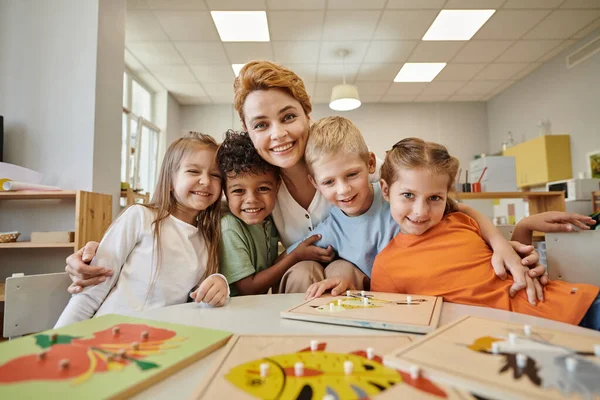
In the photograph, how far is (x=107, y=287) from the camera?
1049 millimetres

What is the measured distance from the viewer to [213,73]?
4867mm

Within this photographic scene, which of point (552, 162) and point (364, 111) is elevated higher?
point (364, 111)

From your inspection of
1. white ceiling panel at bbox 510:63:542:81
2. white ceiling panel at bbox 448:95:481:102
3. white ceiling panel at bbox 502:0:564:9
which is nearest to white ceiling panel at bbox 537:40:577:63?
white ceiling panel at bbox 510:63:542:81

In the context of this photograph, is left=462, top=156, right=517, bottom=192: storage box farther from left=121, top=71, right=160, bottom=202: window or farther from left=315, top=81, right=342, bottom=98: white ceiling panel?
left=121, top=71, right=160, bottom=202: window

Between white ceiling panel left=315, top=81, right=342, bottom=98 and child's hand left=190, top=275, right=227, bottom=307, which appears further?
white ceiling panel left=315, top=81, right=342, bottom=98

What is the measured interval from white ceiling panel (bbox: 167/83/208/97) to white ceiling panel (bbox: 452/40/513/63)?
3.58 meters

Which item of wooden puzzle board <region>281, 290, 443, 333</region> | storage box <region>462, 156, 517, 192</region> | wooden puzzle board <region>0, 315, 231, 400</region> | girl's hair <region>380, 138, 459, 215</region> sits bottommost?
wooden puzzle board <region>281, 290, 443, 333</region>

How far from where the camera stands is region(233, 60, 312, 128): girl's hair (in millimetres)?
1155

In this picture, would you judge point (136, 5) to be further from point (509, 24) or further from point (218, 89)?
point (509, 24)

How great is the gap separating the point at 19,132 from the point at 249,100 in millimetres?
2396

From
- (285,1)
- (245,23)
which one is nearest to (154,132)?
(245,23)

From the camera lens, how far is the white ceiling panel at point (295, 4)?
3314mm

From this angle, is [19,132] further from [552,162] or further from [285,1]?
[552,162]

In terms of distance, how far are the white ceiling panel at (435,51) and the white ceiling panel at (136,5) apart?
293cm
